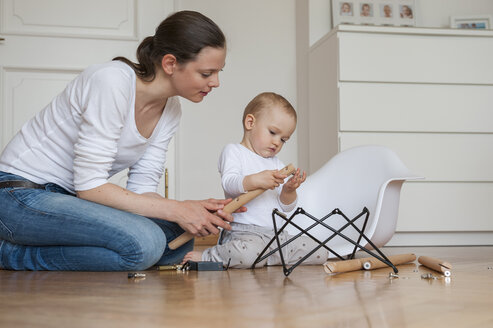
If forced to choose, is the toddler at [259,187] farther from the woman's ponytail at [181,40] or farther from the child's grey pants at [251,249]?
the woman's ponytail at [181,40]

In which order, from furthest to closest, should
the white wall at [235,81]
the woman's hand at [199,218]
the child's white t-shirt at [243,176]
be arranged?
1. the white wall at [235,81]
2. the child's white t-shirt at [243,176]
3. the woman's hand at [199,218]

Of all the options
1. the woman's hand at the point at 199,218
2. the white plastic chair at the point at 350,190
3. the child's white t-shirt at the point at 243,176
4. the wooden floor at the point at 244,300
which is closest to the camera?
the wooden floor at the point at 244,300

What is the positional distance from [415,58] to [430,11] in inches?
27.2

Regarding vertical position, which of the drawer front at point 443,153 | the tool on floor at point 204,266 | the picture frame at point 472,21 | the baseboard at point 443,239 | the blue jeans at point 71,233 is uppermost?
the picture frame at point 472,21

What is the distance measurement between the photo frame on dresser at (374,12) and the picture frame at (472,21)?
0.28 meters

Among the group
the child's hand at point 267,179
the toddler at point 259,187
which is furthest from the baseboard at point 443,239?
the child's hand at point 267,179

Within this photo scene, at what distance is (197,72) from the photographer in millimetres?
1760

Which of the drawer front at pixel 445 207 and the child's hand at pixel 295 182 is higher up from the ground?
the child's hand at pixel 295 182

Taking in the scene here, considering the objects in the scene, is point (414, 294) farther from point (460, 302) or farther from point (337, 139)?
point (337, 139)

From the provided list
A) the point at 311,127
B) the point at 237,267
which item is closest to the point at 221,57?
the point at 237,267

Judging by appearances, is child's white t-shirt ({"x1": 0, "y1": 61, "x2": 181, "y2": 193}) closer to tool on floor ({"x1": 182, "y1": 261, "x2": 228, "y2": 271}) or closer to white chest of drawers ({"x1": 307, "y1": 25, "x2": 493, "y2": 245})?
tool on floor ({"x1": 182, "y1": 261, "x2": 228, "y2": 271})

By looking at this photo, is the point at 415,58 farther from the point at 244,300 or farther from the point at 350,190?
the point at 244,300

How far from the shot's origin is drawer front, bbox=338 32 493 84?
3344mm

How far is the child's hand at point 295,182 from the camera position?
1.88 meters
